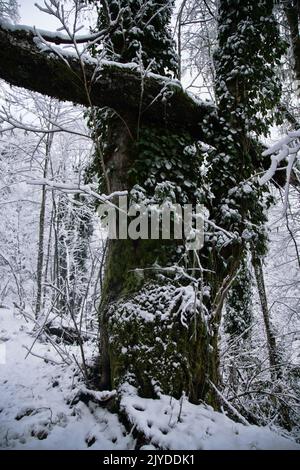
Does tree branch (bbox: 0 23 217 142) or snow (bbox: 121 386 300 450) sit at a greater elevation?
tree branch (bbox: 0 23 217 142)

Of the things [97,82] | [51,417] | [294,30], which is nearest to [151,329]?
[51,417]

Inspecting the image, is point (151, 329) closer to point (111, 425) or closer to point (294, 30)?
point (111, 425)

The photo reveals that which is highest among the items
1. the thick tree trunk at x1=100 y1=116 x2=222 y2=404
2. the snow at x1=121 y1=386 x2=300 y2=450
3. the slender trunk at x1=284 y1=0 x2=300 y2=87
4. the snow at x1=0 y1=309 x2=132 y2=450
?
the slender trunk at x1=284 y1=0 x2=300 y2=87

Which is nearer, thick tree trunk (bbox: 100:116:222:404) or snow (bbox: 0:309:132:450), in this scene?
snow (bbox: 0:309:132:450)

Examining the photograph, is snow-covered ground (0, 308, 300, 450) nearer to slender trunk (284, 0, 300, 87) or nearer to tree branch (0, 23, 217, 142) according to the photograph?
tree branch (0, 23, 217, 142)

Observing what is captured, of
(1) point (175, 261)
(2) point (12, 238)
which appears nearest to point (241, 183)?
(1) point (175, 261)

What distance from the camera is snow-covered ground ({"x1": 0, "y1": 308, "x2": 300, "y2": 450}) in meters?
2.32

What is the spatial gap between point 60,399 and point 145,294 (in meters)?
1.45

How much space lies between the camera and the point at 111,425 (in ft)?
8.75

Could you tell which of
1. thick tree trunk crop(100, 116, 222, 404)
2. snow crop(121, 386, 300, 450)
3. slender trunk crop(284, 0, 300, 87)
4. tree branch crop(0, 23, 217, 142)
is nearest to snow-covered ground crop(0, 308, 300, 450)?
snow crop(121, 386, 300, 450)

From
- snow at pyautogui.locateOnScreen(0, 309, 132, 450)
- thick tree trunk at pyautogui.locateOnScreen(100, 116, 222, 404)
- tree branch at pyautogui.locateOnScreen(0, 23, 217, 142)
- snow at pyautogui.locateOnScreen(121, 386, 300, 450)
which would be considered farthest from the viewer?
tree branch at pyautogui.locateOnScreen(0, 23, 217, 142)

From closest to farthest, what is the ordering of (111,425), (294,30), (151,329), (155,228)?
(111,425), (151,329), (155,228), (294,30)

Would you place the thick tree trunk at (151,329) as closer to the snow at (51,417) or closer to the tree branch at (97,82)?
the snow at (51,417)

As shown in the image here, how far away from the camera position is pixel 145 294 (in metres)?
3.24
